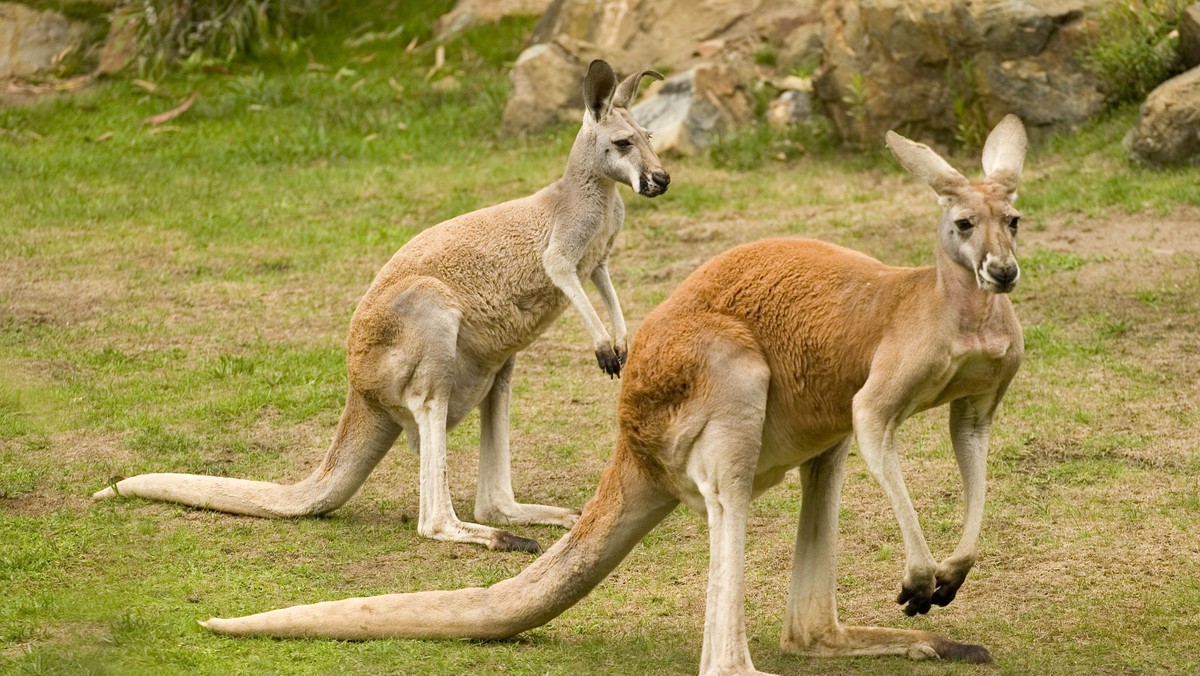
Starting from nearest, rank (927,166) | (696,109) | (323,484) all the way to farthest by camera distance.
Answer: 1. (927,166)
2. (323,484)
3. (696,109)

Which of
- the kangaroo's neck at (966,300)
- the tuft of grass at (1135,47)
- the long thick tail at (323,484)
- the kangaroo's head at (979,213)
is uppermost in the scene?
the tuft of grass at (1135,47)

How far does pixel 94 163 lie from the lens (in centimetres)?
1201

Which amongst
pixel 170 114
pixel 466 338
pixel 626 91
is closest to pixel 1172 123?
pixel 626 91

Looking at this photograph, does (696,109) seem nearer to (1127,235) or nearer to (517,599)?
(1127,235)

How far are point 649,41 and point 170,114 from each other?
13.9 ft

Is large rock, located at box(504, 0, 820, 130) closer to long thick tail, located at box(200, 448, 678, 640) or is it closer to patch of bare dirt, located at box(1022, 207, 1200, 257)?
patch of bare dirt, located at box(1022, 207, 1200, 257)

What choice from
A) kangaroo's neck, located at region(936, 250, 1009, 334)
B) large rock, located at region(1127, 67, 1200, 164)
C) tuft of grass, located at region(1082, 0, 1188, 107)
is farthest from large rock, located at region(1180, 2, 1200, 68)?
kangaroo's neck, located at region(936, 250, 1009, 334)

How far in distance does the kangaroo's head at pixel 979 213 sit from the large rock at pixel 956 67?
6411 millimetres

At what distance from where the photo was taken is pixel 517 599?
443cm

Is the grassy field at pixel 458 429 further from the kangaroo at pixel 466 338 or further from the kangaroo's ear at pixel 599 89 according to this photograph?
the kangaroo's ear at pixel 599 89

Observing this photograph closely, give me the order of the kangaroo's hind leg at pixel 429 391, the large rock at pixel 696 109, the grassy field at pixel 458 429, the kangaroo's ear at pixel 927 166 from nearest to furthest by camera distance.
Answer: the kangaroo's ear at pixel 927 166, the grassy field at pixel 458 429, the kangaroo's hind leg at pixel 429 391, the large rock at pixel 696 109

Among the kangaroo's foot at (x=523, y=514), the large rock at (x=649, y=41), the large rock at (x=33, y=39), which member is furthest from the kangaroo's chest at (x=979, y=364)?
the large rock at (x=33, y=39)

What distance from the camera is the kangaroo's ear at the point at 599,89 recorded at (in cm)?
626

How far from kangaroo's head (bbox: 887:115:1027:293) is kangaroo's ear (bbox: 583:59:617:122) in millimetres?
2402
